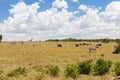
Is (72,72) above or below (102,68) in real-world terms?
below

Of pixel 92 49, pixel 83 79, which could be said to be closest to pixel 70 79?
pixel 83 79

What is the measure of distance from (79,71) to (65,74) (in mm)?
941

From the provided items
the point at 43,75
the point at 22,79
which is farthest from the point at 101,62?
the point at 22,79

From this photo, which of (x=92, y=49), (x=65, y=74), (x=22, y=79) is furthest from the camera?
(x=92, y=49)

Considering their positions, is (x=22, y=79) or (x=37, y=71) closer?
(x=22, y=79)

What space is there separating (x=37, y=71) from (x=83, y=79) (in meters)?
3.86

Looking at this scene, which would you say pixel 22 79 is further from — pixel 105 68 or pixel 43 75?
pixel 105 68

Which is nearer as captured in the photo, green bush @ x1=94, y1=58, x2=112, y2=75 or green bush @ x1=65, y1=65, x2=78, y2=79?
green bush @ x1=65, y1=65, x2=78, y2=79

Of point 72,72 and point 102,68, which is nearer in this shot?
point 72,72

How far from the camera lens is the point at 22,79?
701 inches

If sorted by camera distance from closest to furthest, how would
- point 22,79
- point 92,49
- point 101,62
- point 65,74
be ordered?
point 22,79
point 65,74
point 101,62
point 92,49

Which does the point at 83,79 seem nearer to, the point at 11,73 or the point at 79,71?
the point at 79,71

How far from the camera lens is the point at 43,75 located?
60.2 ft

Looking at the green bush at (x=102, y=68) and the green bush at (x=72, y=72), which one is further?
the green bush at (x=102, y=68)
